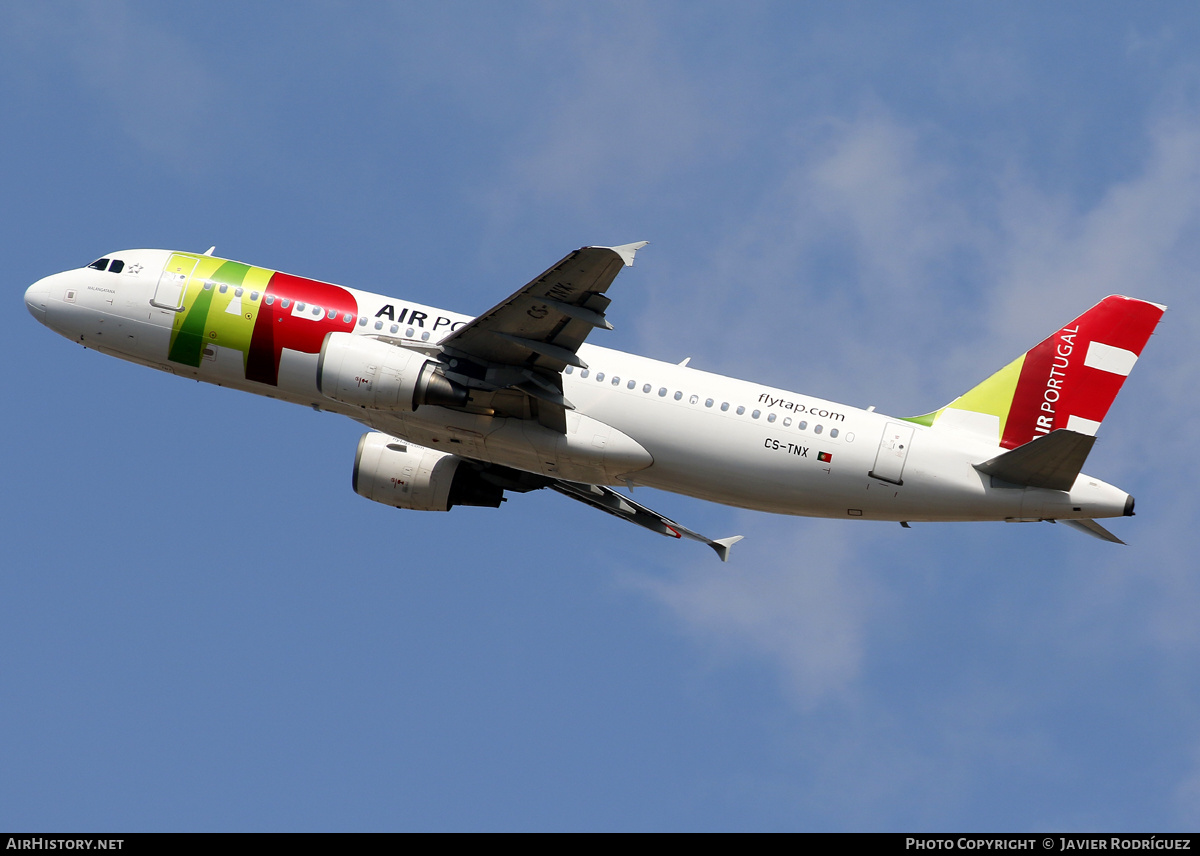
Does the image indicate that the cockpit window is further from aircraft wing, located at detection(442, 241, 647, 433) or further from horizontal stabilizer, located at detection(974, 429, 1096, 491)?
horizontal stabilizer, located at detection(974, 429, 1096, 491)

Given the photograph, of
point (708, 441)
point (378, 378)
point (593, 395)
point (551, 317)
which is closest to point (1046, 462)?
point (708, 441)

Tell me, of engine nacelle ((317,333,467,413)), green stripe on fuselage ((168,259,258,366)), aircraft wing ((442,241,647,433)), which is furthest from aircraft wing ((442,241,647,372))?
green stripe on fuselage ((168,259,258,366))

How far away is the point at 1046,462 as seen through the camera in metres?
34.0

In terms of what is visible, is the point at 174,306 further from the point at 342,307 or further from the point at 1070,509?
the point at 1070,509

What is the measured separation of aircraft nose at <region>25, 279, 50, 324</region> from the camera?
39.2 metres

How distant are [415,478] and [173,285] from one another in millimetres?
9182

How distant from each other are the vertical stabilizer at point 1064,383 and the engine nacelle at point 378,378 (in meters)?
14.2

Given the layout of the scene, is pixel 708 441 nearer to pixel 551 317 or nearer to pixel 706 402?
pixel 706 402

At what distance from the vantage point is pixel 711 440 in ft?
118

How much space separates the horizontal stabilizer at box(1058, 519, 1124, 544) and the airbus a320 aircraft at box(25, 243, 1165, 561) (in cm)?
6

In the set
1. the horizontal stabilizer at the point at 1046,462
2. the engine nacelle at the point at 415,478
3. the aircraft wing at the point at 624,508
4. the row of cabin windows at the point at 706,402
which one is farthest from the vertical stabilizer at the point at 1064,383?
the engine nacelle at the point at 415,478
